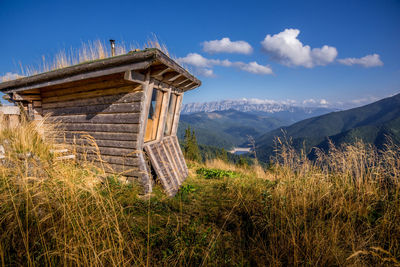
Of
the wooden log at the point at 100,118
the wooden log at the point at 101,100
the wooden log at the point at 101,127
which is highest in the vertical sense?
the wooden log at the point at 101,100

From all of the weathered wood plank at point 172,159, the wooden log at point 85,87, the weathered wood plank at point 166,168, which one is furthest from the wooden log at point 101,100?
the weathered wood plank at point 172,159

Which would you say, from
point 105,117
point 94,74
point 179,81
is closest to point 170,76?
point 179,81

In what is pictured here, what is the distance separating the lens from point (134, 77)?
3.91 m

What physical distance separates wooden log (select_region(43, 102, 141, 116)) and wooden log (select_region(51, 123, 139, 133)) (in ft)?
1.09

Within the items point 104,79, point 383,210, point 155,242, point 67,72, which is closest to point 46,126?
point 67,72

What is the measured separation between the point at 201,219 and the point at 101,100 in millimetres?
3779

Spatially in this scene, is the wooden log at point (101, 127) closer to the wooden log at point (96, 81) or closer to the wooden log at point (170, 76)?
the wooden log at point (96, 81)

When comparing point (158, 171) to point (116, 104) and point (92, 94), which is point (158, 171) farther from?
point (92, 94)

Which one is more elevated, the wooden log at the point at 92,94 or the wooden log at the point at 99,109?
the wooden log at the point at 92,94

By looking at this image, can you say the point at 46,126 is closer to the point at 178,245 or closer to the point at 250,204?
the point at 178,245

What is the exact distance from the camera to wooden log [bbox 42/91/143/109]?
4289mm

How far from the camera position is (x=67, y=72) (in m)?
4.38

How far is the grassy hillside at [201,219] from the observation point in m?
1.93

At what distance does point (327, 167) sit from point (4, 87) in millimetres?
9005
